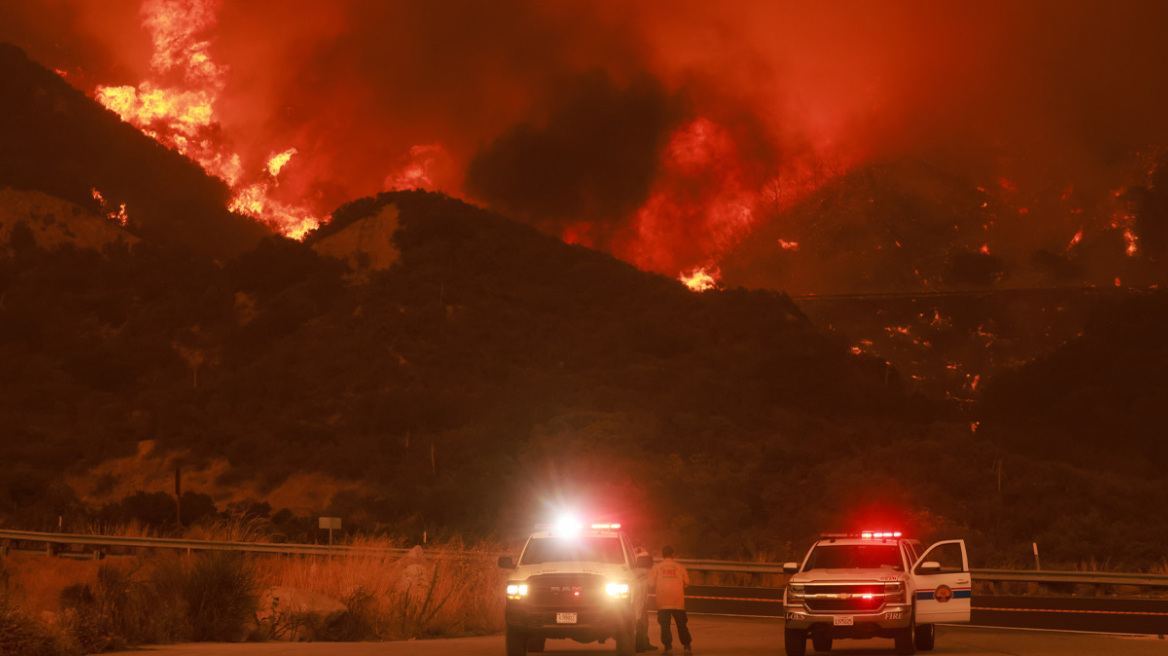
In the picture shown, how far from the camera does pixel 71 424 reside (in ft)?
279

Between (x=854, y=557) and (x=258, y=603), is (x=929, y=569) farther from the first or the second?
(x=258, y=603)

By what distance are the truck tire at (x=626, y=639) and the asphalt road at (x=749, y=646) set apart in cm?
175

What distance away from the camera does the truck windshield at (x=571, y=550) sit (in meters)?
Result: 19.1

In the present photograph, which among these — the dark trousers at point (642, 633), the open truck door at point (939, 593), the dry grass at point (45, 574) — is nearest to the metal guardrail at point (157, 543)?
the dry grass at point (45, 574)

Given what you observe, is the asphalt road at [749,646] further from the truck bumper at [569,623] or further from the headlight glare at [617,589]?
the headlight glare at [617,589]

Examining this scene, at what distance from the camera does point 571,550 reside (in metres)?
19.2

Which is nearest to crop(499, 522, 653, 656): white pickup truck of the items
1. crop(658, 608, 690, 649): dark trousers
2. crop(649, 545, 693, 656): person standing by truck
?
crop(649, 545, 693, 656): person standing by truck

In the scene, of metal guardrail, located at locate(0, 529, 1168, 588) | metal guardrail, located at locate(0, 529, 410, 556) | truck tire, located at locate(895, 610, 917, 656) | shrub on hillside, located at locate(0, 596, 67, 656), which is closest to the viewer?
shrub on hillside, located at locate(0, 596, 67, 656)

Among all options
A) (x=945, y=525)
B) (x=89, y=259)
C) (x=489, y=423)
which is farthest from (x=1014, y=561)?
(x=89, y=259)

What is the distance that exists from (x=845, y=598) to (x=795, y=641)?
981mm

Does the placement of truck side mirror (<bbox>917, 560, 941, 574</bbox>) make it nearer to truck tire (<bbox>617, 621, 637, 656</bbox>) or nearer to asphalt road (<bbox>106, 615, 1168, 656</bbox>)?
asphalt road (<bbox>106, 615, 1168, 656</bbox>)

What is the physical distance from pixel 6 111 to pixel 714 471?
80.8 m

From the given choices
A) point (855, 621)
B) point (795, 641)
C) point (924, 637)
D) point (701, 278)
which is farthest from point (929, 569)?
point (701, 278)

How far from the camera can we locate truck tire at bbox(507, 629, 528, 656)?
17859mm
